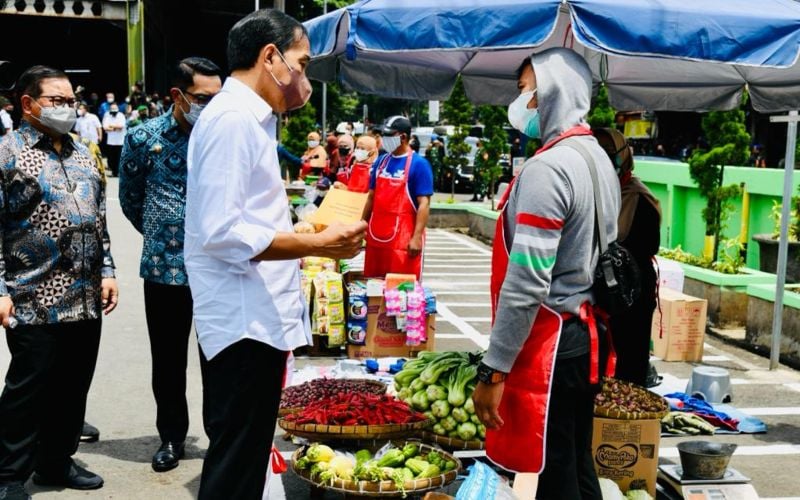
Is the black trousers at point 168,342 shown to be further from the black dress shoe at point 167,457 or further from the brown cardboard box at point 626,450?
the brown cardboard box at point 626,450

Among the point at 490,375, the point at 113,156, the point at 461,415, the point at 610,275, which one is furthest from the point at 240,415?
the point at 113,156

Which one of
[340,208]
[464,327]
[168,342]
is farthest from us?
[464,327]

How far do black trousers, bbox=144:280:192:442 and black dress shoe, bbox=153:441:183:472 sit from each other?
0.10m

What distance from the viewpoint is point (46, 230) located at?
450cm

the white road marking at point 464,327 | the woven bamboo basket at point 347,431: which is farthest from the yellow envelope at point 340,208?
the white road marking at point 464,327

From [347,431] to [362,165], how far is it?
528cm

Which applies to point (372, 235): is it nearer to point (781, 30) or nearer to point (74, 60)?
point (781, 30)

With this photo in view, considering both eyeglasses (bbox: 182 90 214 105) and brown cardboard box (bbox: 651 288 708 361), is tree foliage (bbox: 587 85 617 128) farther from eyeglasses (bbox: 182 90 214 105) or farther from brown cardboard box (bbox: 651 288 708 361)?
eyeglasses (bbox: 182 90 214 105)

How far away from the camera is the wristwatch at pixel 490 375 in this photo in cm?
318

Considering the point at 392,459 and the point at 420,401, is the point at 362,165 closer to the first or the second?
the point at 420,401

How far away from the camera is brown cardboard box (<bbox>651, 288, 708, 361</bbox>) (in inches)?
316

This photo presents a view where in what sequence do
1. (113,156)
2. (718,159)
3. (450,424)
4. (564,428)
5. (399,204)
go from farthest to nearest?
1. (113,156)
2. (718,159)
3. (399,204)
4. (450,424)
5. (564,428)

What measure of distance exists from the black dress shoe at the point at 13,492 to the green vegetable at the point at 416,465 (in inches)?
75.4

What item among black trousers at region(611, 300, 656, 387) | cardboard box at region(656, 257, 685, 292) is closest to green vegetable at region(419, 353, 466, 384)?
black trousers at region(611, 300, 656, 387)
